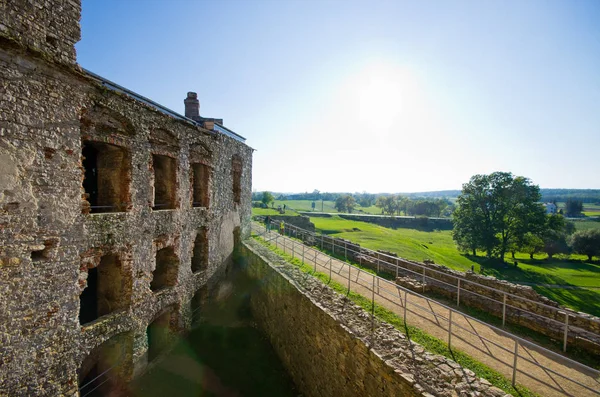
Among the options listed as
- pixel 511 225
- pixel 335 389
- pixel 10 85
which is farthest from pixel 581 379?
pixel 511 225

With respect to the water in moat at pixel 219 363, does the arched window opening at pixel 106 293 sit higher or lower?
higher

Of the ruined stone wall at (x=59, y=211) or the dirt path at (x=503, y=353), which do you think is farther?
the ruined stone wall at (x=59, y=211)

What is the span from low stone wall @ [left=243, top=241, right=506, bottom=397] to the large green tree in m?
27.8

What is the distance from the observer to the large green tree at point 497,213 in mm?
28844

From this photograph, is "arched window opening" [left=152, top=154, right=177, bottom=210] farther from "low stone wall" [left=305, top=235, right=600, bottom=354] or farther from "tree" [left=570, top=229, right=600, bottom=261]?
"tree" [left=570, top=229, right=600, bottom=261]

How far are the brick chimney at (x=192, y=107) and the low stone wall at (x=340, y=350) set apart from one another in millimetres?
10806

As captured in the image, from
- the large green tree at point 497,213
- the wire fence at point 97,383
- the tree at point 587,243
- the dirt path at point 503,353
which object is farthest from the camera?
the tree at point 587,243

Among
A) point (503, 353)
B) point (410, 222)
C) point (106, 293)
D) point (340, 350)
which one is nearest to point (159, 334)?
point (106, 293)

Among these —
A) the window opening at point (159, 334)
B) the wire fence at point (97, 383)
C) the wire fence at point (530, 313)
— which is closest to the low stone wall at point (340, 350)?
the wire fence at point (530, 313)

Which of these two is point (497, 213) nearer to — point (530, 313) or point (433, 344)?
point (530, 313)

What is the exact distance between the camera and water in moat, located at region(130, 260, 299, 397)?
9.88 metres

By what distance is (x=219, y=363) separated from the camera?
11289 millimetres

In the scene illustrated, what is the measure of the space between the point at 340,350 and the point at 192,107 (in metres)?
16.6

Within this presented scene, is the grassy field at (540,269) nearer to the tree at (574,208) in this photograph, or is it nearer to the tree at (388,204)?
the tree at (388,204)
